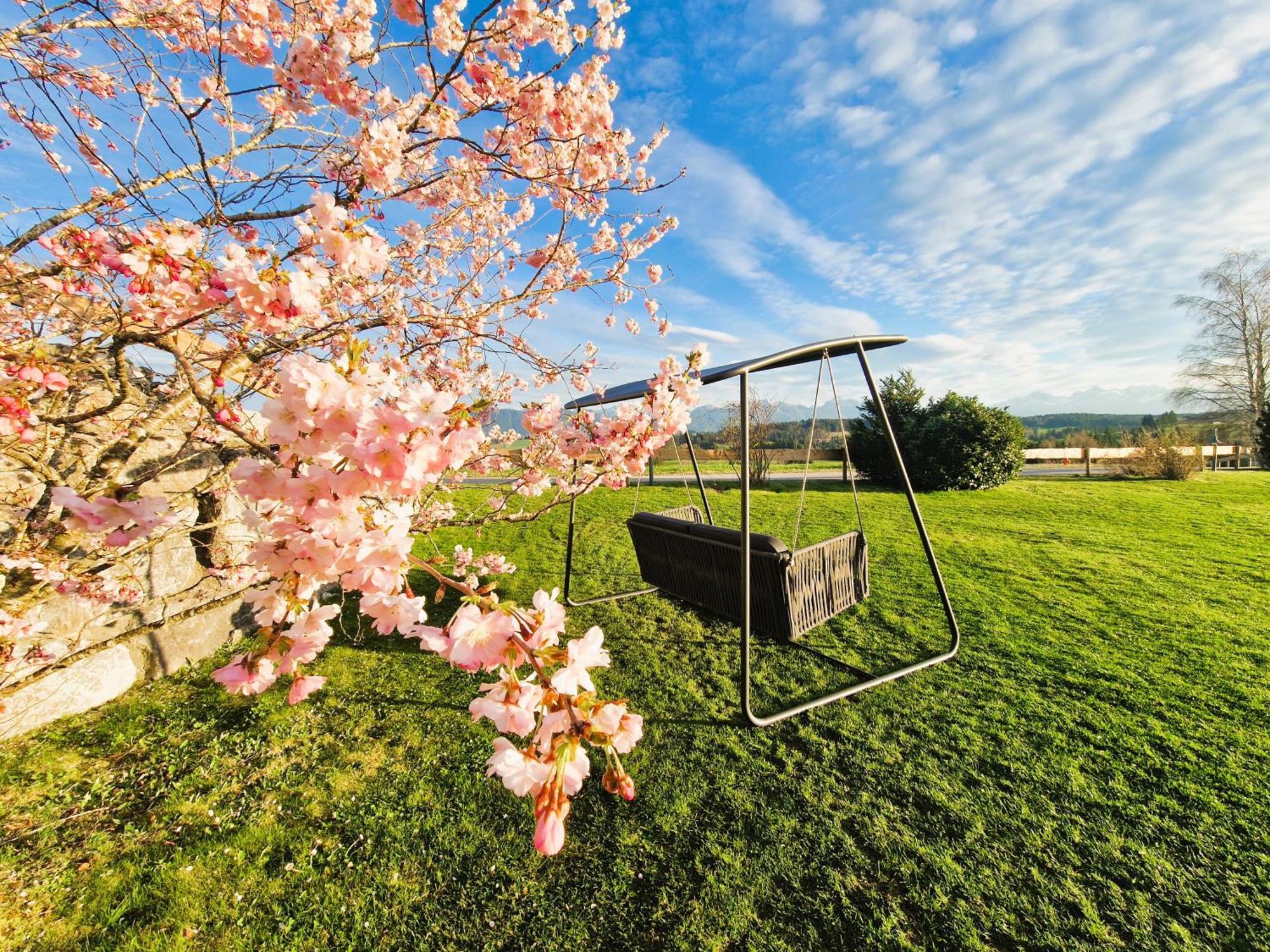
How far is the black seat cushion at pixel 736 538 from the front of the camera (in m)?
2.54

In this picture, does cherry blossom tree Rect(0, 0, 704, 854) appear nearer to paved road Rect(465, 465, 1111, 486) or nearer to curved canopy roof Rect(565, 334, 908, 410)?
curved canopy roof Rect(565, 334, 908, 410)

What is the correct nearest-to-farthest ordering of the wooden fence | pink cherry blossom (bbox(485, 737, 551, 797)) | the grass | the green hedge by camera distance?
1. pink cherry blossom (bbox(485, 737, 551, 797))
2. the grass
3. the green hedge
4. the wooden fence

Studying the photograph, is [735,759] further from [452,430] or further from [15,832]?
[15,832]

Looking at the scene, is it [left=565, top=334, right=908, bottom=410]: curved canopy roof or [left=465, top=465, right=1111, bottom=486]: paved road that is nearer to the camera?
[left=565, top=334, right=908, bottom=410]: curved canopy roof

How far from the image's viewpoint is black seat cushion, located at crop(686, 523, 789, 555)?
2541 millimetres

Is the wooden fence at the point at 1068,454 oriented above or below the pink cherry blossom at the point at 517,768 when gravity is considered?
above

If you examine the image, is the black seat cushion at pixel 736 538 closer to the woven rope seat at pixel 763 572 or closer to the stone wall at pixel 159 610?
the woven rope seat at pixel 763 572

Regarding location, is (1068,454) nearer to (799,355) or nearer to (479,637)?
(799,355)

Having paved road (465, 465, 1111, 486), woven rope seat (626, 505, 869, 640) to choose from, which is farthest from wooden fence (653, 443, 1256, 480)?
woven rope seat (626, 505, 869, 640)

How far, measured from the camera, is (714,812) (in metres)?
2.05

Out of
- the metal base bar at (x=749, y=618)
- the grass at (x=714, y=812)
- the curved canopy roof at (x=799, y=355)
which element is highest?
the curved canopy roof at (x=799, y=355)

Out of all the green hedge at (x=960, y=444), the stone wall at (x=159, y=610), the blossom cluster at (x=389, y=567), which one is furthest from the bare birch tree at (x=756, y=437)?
the blossom cluster at (x=389, y=567)

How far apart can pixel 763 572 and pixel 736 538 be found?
0.23 metres

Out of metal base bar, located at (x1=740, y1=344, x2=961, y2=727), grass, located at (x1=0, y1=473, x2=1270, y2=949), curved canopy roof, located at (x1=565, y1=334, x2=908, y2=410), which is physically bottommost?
grass, located at (x1=0, y1=473, x2=1270, y2=949)
